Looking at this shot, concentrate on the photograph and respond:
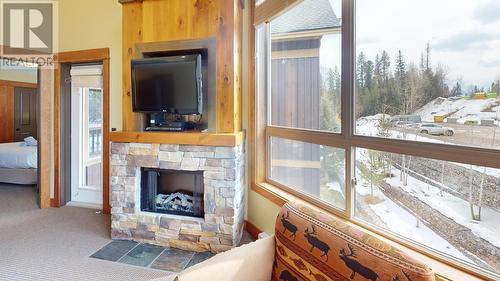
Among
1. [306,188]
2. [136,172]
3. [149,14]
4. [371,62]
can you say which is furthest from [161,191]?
[371,62]

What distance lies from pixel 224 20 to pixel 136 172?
5.66 feet

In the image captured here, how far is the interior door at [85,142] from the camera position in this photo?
3.79m

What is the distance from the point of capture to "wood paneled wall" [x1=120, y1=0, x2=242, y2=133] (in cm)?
257

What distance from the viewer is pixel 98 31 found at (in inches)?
137

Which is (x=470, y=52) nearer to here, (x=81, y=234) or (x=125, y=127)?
(x=125, y=127)

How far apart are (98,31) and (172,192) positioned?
2334 millimetres

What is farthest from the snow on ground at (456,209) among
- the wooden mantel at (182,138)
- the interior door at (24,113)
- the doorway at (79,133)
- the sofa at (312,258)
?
the interior door at (24,113)

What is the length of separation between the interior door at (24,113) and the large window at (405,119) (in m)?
8.21

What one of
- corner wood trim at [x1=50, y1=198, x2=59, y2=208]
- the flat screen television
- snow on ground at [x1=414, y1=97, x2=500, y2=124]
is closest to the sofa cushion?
snow on ground at [x1=414, y1=97, x2=500, y2=124]

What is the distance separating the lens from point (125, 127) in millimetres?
2801

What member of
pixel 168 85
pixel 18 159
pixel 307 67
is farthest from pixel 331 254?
pixel 18 159

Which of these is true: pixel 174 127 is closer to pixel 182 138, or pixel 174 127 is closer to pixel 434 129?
pixel 182 138

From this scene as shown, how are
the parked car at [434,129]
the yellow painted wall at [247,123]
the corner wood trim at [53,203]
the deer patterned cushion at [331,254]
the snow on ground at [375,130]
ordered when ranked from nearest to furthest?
the deer patterned cushion at [331,254] → the parked car at [434,129] → the snow on ground at [375,130] → the yellow painted wall at [247,123] → the corner wood trim at [53,203]

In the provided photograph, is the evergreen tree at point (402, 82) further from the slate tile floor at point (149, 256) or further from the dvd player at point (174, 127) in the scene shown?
the slate tile floor at point (149, 256)
